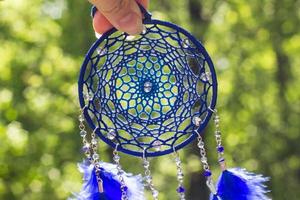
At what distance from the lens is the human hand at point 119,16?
1197mm

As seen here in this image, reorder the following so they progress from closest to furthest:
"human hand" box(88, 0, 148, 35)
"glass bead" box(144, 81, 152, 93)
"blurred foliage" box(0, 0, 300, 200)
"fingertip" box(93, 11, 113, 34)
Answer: "human hand" box(88, 0, 148, 35) < "fingertip" box(93, 11, 113, 34) < "glass bead" box(144, 81, 152, 93) < "blurred foliage" box(0, 0, 300, 200)

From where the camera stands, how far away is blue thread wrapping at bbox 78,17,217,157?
135cm

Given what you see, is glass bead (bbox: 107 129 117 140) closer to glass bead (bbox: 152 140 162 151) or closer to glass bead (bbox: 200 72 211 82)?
glass bead (bbox: 152 140 162 151)

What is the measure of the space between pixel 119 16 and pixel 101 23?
0.31 feet

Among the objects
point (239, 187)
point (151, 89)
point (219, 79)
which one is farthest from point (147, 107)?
point (219, 79)

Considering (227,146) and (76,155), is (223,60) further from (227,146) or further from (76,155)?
(76,155)

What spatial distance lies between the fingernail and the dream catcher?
57 millimetres

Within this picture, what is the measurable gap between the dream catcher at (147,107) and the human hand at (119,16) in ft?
0.11

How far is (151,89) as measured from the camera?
143 centimetres

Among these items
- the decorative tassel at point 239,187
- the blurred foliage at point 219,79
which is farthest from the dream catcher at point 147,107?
the blurred foliage at point 219,79

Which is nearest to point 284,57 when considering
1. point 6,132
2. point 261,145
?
point 261,145

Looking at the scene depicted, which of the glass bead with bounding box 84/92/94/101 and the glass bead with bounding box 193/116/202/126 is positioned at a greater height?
the glass bead with bounding box 84/92/94/101

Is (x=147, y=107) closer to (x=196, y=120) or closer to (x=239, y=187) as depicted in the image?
(x=196, y=120)

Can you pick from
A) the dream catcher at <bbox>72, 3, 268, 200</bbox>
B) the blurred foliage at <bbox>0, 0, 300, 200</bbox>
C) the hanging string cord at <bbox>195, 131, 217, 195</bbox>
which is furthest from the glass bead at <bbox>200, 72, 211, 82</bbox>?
the blurred foliage at <bbox>0, 0, 300, 200</bbox>
